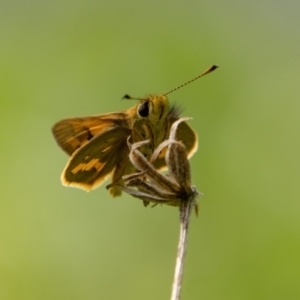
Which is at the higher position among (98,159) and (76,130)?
(76,130)

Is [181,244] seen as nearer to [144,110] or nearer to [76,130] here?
[144,110]

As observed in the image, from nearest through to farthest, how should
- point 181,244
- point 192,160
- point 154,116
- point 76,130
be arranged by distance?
point 181,244 → point 154,116 → point 76,130 → point 192,160

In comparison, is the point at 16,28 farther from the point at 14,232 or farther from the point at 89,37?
the point at 14,232

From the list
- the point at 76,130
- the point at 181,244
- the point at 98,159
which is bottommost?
the point at 181,244

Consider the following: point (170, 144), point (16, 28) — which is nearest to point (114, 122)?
point (170, 144)

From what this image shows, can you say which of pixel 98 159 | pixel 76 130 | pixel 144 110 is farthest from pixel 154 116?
pixel 76 130

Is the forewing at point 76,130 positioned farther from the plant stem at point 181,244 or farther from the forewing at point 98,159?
the plant stem at point 181,244
